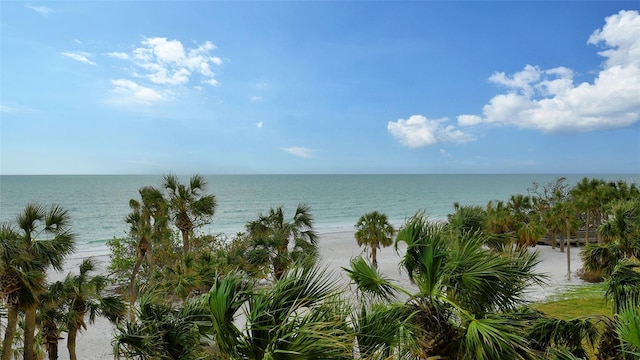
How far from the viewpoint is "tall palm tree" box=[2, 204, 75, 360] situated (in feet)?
31.9

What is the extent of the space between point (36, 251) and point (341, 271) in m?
8.25

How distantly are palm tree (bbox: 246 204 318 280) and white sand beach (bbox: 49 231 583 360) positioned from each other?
1.99 meters

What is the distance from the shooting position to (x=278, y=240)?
18.2 meters

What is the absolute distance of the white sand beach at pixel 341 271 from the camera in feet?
50.0

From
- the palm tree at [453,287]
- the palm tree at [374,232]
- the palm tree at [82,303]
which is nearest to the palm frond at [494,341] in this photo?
the palm tree at [453,287]

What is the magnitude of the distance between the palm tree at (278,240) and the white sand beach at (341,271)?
6.53 feet

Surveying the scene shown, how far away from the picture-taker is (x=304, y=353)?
133 inches

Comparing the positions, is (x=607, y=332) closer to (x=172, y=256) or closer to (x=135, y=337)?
(x=135, y=337)

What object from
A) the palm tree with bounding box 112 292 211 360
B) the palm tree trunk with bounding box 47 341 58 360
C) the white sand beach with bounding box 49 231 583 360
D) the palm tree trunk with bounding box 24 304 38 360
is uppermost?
the palm tree with bounding box 112 292 211 360

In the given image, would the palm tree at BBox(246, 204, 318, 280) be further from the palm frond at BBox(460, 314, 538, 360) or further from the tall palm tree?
the palm frond at BBox(460, 314, 538, 360)

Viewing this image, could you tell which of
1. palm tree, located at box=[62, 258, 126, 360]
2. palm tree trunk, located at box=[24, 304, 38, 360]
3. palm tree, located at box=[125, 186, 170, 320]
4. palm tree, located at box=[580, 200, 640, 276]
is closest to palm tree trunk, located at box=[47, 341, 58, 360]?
palm tree, located at box=[62, 258, 126, 360]

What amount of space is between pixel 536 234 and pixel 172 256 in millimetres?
26326

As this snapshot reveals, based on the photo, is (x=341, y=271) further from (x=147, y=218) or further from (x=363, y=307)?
(x=147, y=218)

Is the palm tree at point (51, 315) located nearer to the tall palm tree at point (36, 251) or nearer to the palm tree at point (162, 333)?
the tall palm tree at point (36, 251)
